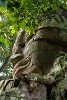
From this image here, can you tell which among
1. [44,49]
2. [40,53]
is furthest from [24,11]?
[44,49]

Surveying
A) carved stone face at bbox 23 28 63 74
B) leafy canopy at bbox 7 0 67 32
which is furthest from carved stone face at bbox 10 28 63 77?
leafy canopy at bbox 7 0 67 32

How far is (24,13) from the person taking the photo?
4.37m

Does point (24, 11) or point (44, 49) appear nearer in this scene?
point (24, 11)

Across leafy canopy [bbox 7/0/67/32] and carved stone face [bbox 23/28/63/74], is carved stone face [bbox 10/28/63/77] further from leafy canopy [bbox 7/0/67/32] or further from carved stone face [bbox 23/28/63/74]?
leafy canopy [bbox 7/0/67/32]

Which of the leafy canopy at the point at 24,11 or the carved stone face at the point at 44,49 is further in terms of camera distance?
the carved stone face at the point at 44,49

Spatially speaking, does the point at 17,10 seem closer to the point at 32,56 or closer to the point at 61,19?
the point at 32,56

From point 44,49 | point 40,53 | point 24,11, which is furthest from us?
point 44,49

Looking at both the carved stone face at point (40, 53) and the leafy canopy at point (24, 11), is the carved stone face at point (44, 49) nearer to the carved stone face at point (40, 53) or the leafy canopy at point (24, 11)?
the carved stone face at point (40, 53)

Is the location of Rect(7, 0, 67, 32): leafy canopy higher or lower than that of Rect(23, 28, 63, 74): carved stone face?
higher

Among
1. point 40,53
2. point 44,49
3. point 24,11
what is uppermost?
point 24,11

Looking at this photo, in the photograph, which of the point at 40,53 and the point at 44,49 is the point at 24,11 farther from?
the point at 44,49

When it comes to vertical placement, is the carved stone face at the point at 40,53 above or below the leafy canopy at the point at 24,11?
below

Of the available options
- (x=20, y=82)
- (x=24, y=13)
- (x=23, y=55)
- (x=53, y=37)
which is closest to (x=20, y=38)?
(x=23, y=55)

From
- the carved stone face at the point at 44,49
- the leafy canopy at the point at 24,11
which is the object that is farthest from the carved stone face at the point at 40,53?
the leafy canopy at the point at 24,11
